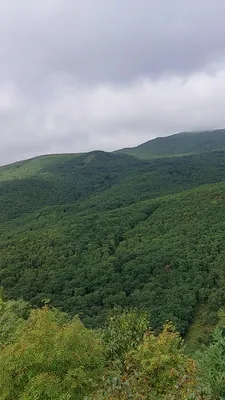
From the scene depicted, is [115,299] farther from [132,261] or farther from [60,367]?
[60,367]

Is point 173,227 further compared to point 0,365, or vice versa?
point 173,227

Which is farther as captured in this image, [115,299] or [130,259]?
[130,259]

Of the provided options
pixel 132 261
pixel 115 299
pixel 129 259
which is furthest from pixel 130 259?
pixel 115 299

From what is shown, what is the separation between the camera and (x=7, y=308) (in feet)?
123

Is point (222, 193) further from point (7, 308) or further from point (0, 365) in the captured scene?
point (0, 365)

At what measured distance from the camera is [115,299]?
94.4 metres

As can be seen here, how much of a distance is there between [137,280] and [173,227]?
35.0 metres

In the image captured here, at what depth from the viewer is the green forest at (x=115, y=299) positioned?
1547 cm

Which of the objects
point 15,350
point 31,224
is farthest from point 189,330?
point 31,224

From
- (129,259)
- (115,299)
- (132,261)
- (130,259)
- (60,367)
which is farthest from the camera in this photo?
(130,259)

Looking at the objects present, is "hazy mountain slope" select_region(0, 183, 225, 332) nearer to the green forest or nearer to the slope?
the slope

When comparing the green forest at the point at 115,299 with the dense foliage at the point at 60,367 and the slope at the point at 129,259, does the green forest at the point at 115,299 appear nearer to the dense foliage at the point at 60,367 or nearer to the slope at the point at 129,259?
the dense foliage at the point at 60,367

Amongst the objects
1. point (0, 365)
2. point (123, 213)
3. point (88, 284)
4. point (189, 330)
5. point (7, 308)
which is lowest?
point (189, 330)

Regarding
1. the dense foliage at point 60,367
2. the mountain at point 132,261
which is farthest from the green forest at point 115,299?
the mountain at point 132,261
